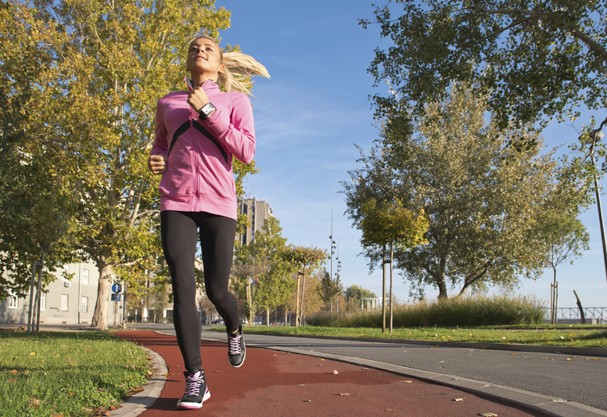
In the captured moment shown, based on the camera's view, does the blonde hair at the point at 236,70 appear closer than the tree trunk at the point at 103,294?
Yes

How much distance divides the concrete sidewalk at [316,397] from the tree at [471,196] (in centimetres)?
2294

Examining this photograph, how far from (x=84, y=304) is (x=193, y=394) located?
183 feet

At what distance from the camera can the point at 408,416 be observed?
3.82 metres

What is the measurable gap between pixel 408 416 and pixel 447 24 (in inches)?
441

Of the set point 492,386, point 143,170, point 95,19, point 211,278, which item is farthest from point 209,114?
point 95,19

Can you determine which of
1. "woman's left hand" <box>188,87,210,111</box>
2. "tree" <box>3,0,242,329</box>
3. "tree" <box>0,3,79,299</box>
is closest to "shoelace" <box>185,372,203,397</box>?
"woman's left hand" <box>188,87,210,111</box>

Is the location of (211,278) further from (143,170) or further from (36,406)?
(143,170)

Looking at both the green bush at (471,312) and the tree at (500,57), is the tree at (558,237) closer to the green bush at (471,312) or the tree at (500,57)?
the green bush at (471,312)

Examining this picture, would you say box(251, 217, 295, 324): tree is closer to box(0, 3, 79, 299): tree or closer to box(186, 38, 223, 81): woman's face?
box(0, 3, 79, 299): tree

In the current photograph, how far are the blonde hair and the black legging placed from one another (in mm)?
1156

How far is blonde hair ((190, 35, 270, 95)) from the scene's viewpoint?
4.27m

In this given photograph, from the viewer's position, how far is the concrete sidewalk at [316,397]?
3883 millimetres

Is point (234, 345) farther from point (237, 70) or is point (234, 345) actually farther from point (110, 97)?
point (110, 97)

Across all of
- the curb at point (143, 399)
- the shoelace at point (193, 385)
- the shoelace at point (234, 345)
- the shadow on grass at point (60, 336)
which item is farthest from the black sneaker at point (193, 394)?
the shadow on grass at point (60, 336)
